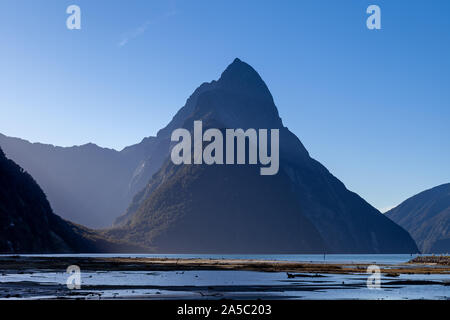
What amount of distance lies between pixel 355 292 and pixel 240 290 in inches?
546
